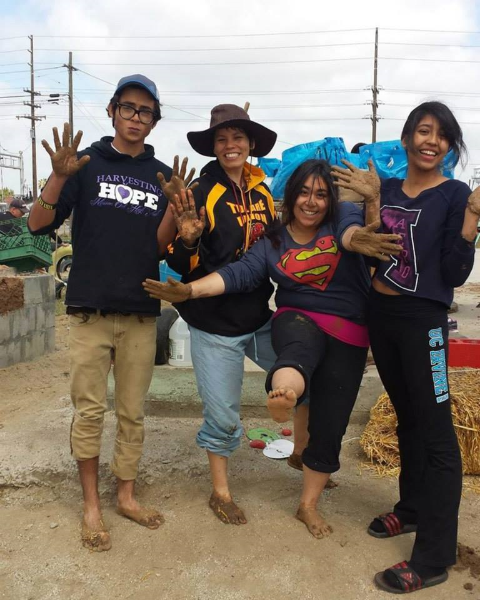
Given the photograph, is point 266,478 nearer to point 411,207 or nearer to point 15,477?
point 15,477

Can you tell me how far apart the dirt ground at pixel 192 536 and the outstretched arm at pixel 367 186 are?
5.31 feet

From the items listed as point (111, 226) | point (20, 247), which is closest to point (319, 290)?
point (111, 226)

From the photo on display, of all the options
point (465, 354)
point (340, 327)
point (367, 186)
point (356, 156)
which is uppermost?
point (356, 156)

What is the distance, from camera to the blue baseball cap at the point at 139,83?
8.60 feet

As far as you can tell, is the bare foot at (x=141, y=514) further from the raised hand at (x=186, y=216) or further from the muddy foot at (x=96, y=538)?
the raised hand at (x=186, y=216)

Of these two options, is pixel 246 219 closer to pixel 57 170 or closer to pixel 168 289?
pixel 168 289

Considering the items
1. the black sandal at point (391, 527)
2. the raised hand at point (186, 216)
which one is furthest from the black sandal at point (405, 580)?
Result: the raised hand at point (186, 216)

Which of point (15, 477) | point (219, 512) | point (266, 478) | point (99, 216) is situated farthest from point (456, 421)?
point (15, 477)

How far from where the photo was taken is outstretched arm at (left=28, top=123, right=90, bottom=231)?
240cm

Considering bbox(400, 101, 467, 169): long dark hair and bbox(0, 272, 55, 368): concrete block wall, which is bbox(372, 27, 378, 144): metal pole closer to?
bbox(0, 272, 55, 368): concrete block wall

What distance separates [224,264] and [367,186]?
0.83 metres

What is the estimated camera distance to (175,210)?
2521 millimetres

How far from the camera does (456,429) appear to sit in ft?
11.3

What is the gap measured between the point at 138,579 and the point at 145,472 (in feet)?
3.45
